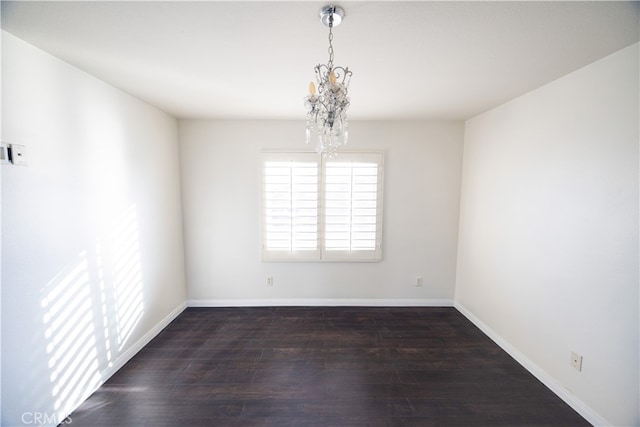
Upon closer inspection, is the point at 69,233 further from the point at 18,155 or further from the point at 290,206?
the point at 290,206

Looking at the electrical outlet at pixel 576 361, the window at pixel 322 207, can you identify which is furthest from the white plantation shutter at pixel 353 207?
the electrical outlet at pixel 576 361

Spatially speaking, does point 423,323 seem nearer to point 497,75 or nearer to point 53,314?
point 497,75

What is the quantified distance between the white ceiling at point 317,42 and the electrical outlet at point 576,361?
2.03 m

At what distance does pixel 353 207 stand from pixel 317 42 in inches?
74.4

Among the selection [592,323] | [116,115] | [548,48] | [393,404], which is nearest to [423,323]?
[393,404]

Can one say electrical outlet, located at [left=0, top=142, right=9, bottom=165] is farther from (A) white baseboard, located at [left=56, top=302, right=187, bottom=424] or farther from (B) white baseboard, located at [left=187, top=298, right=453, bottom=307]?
(B) white baseboard, located at [left=187, top=298, right=453, bottom=307]

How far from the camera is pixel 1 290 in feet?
4.13

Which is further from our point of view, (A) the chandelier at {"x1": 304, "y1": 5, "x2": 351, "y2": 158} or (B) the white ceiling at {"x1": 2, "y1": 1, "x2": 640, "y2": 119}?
(A) the chandelier at {"x1": 304, "y1": 5, "x2": 351, "y2": 158}

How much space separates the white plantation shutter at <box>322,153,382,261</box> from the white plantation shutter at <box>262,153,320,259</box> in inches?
6.6

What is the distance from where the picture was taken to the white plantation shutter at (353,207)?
2906 mm

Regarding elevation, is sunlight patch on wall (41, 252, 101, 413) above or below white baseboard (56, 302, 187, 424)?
above

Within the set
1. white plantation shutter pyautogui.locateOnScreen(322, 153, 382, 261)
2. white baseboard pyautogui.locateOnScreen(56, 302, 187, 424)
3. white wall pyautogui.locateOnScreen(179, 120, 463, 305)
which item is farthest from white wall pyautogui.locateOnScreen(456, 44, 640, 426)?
white baseboard pyautogui.locateOnScreen(56, 302, 187, 424)

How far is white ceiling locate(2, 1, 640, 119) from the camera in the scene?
1.13m

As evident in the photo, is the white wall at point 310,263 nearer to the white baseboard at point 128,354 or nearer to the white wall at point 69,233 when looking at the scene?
the white baseboard at point 128,354
